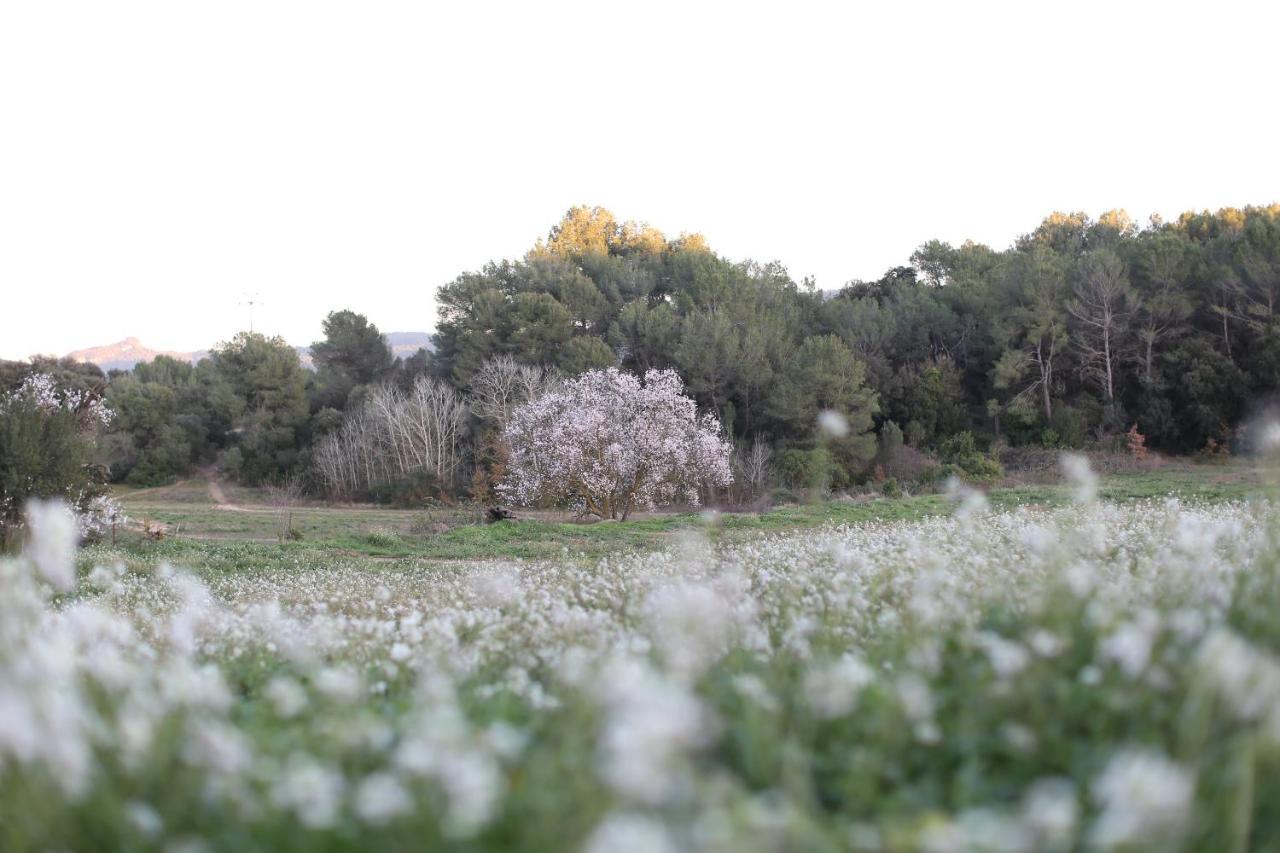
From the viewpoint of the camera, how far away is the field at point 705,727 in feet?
5.95

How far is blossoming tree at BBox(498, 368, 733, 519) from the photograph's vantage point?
955 inches

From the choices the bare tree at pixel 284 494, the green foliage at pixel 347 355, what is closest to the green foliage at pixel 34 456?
the bare tree at pixel 284 494

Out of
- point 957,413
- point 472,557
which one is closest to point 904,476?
point 957,413

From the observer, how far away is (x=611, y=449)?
79.2ft

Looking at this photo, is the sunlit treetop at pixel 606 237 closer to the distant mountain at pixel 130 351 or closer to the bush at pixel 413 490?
the bush at pixel 413 490

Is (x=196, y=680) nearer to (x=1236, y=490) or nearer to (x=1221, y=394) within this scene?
(x=1236, y=490)

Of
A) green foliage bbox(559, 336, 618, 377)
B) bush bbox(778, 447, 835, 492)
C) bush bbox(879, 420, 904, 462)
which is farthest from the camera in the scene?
green foliage bbox(559, 336, 618, 377)

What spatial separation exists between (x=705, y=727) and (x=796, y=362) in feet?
103

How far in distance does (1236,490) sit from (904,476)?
499 inches

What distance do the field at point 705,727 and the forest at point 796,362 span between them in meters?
22.6

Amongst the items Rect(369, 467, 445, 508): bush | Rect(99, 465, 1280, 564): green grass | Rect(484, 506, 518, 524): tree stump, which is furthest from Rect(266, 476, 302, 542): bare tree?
Rect(484, 506, 518, 524): tree stump

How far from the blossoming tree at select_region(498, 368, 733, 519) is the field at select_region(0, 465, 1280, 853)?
1920cm

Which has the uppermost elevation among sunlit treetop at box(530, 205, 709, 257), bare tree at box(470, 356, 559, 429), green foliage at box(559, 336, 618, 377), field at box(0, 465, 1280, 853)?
sunlit treetop at box(530, 205, 709, 257)

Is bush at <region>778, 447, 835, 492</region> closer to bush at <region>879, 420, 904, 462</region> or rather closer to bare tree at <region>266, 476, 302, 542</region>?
bush at <region>879, 420, 904, 462</region>
